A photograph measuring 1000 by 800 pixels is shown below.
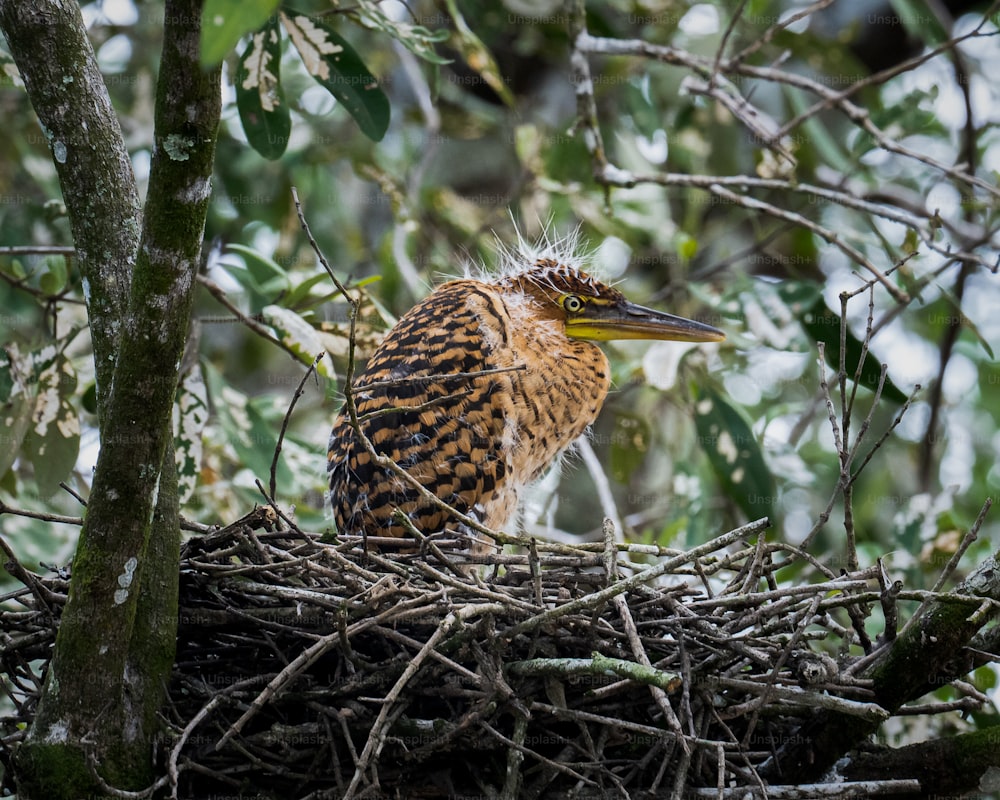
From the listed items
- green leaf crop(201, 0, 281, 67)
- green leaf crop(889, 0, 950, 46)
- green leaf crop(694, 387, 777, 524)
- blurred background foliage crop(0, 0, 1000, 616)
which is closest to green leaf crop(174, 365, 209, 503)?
blurred background foliage crop(0, 0, 1000, 616)

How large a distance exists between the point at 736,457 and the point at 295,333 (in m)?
1.69

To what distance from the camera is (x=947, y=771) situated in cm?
214

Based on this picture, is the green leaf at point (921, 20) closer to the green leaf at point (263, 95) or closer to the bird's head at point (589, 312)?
the bird's head at point (589, 312)

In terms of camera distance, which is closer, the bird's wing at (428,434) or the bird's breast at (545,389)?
the bird's wing at (428,434)

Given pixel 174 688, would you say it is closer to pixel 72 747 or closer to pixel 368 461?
pixel 72 747

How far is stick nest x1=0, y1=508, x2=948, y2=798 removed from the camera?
2.06 m

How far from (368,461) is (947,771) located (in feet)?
5.21

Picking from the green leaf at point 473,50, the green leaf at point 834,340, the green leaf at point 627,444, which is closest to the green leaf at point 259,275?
the green leaf at point 473,50

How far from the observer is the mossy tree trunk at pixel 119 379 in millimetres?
1802

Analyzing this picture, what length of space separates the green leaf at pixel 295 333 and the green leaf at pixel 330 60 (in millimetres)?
613

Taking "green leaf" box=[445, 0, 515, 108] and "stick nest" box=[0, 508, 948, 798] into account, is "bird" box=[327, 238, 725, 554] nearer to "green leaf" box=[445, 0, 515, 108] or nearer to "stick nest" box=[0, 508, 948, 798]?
"stick nest" box=[0, 508, 948, 798]

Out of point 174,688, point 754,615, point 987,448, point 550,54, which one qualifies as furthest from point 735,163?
point 174,688

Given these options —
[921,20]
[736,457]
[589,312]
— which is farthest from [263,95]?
[921,20]

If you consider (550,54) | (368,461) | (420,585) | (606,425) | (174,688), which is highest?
(550,54)
